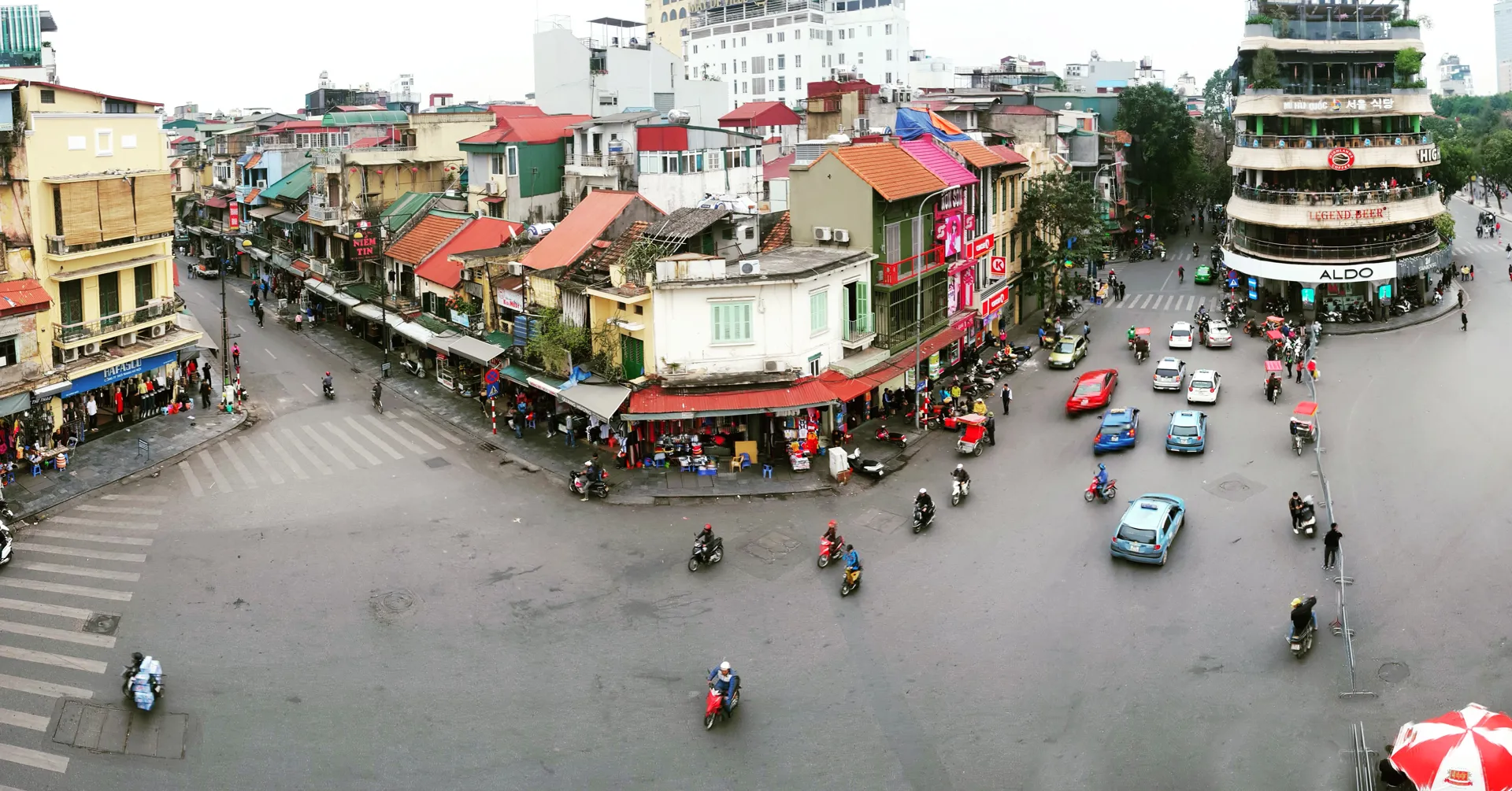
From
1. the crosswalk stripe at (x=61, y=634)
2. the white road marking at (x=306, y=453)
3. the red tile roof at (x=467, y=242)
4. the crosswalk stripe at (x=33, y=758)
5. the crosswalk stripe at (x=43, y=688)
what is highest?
the red tile roof at (x=467, y=242)

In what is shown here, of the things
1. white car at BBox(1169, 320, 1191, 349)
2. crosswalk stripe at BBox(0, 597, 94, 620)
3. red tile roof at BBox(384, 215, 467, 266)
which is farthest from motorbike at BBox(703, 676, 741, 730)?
white car at BBox(1169, 320, 1191, 349)

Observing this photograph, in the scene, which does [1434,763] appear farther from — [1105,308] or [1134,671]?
[1105,308]

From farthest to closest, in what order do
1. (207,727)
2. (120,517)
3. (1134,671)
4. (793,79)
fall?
(793,79) → (120,517) → (1134,671) → (207,727)

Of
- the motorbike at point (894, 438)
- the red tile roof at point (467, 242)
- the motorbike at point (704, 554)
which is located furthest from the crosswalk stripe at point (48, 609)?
the red tile roof at point (467, 242)

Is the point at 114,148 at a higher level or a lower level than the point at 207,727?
higher

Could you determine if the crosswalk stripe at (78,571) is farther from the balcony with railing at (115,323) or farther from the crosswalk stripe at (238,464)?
the balcony with railing at (115,323)

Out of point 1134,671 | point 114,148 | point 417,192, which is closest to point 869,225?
point 1134,671
